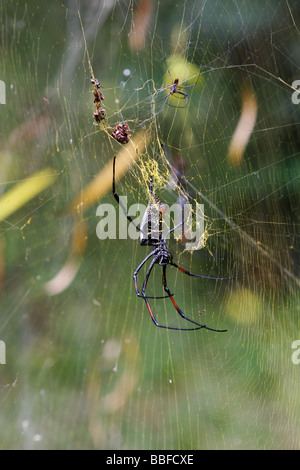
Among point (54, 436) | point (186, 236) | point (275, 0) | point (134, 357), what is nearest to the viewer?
point (186, 236)

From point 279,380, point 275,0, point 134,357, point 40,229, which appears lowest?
point 279,380

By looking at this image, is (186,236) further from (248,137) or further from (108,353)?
(108,353)

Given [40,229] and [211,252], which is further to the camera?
[40,229]

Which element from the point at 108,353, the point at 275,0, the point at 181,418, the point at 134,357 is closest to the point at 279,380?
the point at 181,418

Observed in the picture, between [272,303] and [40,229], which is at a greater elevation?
[40,229]

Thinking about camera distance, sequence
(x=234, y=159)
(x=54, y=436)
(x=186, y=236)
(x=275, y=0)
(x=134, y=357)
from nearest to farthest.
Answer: (x=186, y=236), (x=234, y=159), (x=275, y=0), (x=54, y=436), (x=134, y=357)

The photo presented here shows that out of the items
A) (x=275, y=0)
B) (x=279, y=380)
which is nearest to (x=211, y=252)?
(x=279, y=380)
